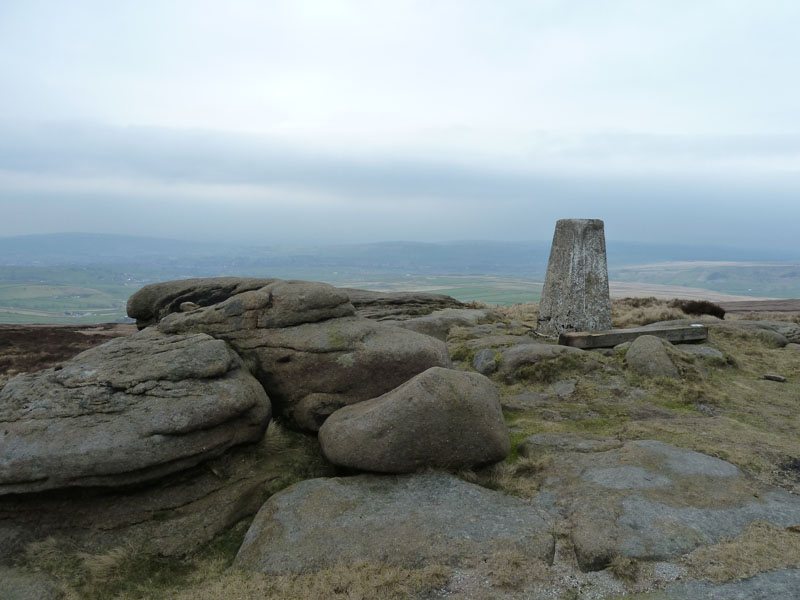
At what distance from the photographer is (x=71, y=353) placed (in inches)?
1174

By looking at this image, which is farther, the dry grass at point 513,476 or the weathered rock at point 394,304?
the weathered rock at point 394,304

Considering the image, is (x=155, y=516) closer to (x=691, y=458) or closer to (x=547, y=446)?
(x=547, y=446)

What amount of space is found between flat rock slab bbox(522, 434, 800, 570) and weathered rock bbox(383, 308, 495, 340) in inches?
427

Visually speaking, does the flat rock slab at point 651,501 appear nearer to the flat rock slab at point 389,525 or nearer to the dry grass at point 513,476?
the dry grass at point 513,476

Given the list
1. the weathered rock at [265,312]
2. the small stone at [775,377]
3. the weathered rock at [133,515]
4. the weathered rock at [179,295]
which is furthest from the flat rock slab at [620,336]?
the weathered rock at [133,515]

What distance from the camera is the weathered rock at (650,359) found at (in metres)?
13.7

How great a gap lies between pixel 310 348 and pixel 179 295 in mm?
6803

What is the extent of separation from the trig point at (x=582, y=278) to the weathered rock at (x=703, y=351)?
9.17 ft

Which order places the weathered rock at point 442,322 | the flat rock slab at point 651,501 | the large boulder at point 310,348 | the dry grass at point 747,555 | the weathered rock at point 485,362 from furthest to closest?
the weathered rock at point 442,322, the weathered rock at point 485,362, the large boulder at point 310,348, the flat rock slab at point 651,501, the dry grass at point 747,555

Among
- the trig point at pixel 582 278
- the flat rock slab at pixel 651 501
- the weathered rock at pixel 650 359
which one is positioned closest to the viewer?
the flat rock slab at pixel 651 501

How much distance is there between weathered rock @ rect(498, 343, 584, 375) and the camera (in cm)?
1445

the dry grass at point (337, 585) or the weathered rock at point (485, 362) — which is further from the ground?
the weathered rock at point (485, 362)

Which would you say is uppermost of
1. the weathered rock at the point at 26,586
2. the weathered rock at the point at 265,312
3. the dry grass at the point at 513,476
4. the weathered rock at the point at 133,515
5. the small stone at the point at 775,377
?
the weathered rock at the point at 265,312

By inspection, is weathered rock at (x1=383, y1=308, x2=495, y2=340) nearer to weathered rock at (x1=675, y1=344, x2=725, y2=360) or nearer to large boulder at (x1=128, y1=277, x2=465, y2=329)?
large boulder at (x1=128, y1=277, x2=465, y2=329)
